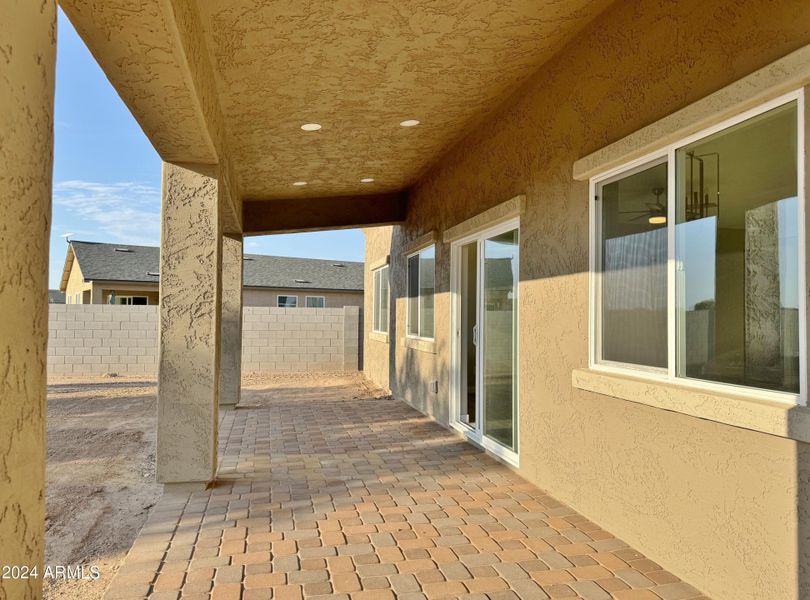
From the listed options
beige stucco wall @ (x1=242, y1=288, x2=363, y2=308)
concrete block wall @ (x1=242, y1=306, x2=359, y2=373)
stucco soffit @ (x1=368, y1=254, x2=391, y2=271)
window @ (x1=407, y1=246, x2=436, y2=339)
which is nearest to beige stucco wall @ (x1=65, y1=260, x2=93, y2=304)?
beige stucco wall @ (x1=242, y1=288, x2=363, y2=308)

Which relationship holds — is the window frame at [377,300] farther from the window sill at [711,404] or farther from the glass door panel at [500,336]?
the window sill at [711,404]

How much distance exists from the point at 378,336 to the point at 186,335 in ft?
25.1

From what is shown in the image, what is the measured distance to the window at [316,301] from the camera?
1054 inches

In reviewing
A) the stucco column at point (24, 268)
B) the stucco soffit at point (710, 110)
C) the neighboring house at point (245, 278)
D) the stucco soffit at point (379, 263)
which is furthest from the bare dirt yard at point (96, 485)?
the neighboring house at point (245, 278)

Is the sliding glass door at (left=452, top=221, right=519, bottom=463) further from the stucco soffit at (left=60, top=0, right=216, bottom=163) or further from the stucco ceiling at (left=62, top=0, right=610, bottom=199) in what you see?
the stucco soffit at (left=60, top=0, right=216, bottom=163)

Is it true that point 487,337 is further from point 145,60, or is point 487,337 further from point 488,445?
point 145,60

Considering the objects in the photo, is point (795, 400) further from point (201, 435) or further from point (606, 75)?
point (201, 435)

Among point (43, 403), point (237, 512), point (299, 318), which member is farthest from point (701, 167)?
point (299, 318)

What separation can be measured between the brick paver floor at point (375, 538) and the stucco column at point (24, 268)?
75.1 inches

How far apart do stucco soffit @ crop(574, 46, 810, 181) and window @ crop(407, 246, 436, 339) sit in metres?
4.48

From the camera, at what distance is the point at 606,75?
157 inches

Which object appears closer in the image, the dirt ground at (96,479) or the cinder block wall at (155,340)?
the dirt ground at (96,479)

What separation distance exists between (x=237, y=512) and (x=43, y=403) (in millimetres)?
3107

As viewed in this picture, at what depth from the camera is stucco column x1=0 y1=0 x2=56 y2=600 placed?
127 centimetres
